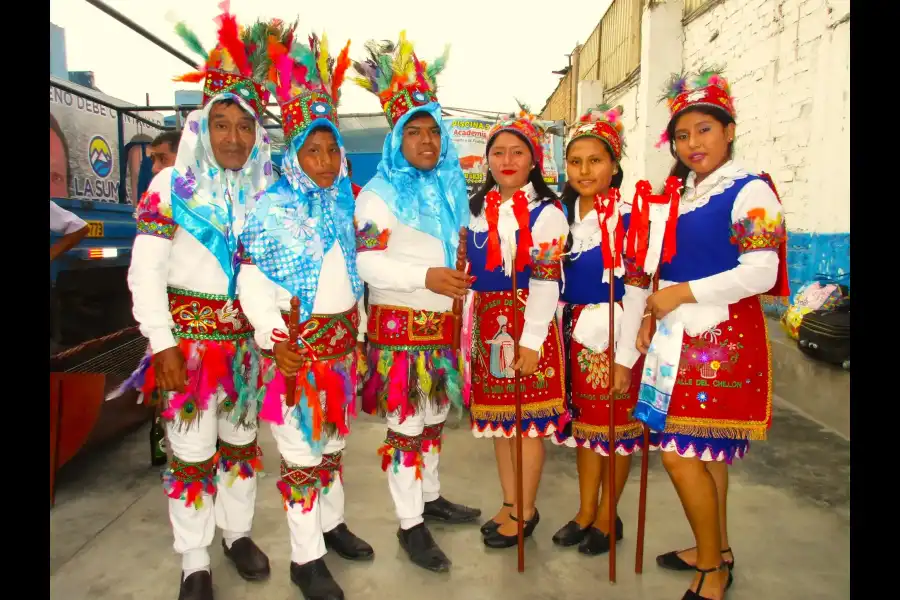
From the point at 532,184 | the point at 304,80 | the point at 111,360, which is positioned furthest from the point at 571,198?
the point at 111,360

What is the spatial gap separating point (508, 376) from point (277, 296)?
3.40 feet

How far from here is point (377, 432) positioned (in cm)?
434

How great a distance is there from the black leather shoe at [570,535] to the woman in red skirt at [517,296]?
Result: 207 millimetres

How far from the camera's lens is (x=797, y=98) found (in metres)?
5.07

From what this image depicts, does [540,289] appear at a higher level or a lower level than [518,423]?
higher

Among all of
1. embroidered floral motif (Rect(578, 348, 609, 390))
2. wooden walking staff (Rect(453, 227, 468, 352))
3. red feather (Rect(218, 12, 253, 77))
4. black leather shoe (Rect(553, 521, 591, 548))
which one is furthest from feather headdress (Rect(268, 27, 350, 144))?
black leather shoe (Rect(553, 521, 591, 548))

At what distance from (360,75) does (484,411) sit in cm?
160

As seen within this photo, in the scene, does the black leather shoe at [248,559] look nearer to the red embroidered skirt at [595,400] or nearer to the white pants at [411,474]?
the white pants at [411,474]

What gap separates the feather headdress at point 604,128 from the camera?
2.49 metres

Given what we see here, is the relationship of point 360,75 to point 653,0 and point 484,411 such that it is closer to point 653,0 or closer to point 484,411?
point 484,411

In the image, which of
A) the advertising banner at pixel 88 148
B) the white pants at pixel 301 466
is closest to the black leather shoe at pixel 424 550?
the white pants at pixel 301 466

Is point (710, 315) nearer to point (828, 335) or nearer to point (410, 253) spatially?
point (410, 253)

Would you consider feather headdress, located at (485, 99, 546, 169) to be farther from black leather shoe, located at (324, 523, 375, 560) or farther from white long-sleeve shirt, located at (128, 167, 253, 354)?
black leather shoe, located at (324, 523, 375, 560)
